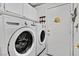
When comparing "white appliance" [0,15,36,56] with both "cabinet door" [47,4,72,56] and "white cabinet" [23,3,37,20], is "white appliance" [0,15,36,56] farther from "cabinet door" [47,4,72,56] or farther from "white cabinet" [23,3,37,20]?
"cabinet door" [47,4,72,56]

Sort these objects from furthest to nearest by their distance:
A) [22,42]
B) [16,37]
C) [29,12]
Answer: [29,12] < [22,42] < [16,37]

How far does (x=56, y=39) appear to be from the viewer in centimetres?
139

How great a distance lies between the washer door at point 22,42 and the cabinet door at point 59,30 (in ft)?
0.87

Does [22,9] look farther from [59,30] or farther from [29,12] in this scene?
[59,30]

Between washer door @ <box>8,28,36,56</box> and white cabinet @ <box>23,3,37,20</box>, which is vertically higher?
white cabinet @ <box>23,3,37,20</box>

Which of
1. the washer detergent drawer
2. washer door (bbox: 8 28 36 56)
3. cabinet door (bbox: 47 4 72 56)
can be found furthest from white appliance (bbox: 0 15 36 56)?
cabinet door (bbox: 47 4 72 56)

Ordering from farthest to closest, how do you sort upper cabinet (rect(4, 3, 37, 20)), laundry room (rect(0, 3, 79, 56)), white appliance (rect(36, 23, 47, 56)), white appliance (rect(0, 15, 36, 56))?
white appliance (rect(36, 23, 47, 56)), laundry room (rect(0, 3, 79, 56)), upper cabinet (rect(4, 3, 37, 20)), white appliance (rect(0, 15, 36, 56))

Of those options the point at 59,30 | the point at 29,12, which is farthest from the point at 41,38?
the point at 29,12

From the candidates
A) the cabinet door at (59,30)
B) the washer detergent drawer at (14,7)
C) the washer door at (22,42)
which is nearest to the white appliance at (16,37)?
the washer door at (22,42)

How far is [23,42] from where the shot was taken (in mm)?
1228

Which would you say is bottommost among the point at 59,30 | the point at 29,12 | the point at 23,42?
the point at 23,42

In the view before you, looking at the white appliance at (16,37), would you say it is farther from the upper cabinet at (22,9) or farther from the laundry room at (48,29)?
the upper cabinet at (22,9)

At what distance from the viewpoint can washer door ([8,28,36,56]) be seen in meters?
1.05

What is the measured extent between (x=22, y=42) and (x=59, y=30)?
52 cm
